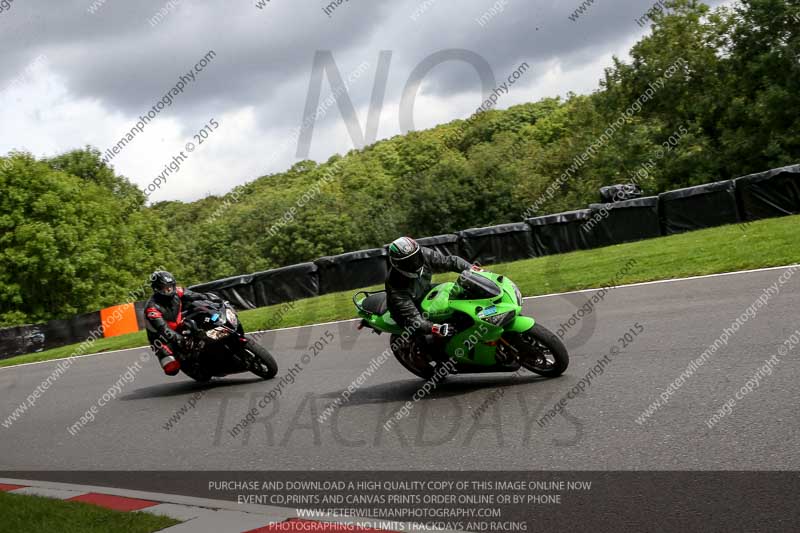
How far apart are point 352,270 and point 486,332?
18.1 metres

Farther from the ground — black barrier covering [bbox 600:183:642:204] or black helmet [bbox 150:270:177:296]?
black helmet [bbox 150:270:177:296]

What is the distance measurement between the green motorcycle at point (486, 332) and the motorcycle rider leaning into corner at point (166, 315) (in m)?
3.87

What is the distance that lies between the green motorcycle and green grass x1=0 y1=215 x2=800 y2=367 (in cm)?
737

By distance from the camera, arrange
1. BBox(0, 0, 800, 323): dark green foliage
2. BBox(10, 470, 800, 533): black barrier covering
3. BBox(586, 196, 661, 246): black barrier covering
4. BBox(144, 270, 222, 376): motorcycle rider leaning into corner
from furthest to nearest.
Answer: BBox(0, 0, 800, 323): dark green foliage < BBox(586, 196, 661, 246): black barrier covering < BBox(144, 270, 222, 376): motorcycle rider leaning into corner < BBox(10, 470, 800, 533): black barrier covering

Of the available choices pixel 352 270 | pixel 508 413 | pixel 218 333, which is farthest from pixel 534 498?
pixel 352 270

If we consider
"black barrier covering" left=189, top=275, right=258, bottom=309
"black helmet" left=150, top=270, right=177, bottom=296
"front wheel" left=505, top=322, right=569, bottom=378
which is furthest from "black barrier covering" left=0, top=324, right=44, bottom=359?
"front wheel" left=505, top=322, right=569, bottom=378

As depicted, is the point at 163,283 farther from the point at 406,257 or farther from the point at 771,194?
the point at 771,194

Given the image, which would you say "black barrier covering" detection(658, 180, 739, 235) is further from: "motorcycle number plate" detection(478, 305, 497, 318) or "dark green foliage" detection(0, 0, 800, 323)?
"motorcycle number plate" detection(478, 305, 497, 318)

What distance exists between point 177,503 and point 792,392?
4687mm

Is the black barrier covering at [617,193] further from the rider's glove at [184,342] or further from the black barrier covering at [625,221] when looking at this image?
the rider's glove at [184,342]

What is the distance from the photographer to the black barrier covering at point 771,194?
69.1 feet

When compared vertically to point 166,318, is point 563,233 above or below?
below

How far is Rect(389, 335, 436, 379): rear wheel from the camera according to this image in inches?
343

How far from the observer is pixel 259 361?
10.9m
